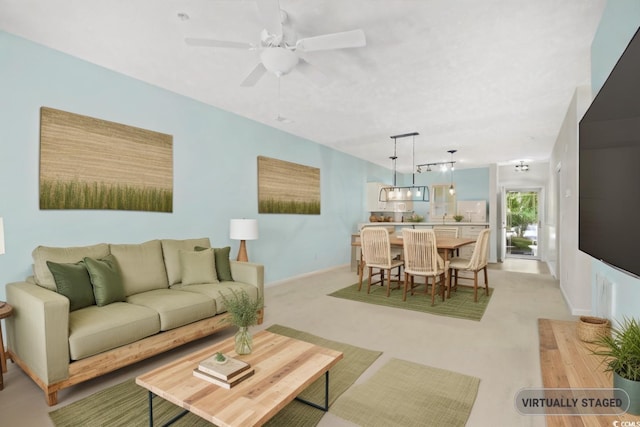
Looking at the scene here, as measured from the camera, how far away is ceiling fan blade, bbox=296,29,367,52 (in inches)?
85.4

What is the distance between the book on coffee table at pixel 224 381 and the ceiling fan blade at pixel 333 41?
2091 mm

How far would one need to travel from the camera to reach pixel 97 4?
2.29 meters

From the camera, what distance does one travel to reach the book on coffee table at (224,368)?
162cm

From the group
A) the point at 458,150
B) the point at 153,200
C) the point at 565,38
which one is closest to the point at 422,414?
the point at 565,38

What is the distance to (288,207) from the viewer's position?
5.63m

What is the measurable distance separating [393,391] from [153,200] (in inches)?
122

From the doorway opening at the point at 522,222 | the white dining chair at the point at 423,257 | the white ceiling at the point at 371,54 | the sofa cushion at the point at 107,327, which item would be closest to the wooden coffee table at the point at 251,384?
the sofa cushion at the point at 107,327

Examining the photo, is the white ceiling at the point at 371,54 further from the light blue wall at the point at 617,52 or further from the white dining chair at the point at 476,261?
the white dining chair at the point at 476,261

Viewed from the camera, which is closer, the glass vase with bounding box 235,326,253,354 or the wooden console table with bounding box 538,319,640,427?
the wooden console table with bounding box 538,319,640,427

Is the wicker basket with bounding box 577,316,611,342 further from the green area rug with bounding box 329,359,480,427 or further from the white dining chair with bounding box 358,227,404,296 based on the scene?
the white dining chair with bounding box 358,227,404,296

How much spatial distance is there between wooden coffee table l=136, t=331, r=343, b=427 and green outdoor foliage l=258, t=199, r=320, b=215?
10.5ft

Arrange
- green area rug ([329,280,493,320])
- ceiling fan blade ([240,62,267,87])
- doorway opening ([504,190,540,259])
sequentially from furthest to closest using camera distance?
doorway opening ([504,190,540,259])
green area rug ([329,280,493,320])
ceiling fan blade ([240,62,267,87])

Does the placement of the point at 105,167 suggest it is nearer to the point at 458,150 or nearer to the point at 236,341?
the point at 236,341

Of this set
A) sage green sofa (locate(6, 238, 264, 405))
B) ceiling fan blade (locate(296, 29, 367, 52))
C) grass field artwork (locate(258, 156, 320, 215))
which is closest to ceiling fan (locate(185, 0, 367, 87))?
ceiling fan blade (locate(296, 29, 367, 52))
